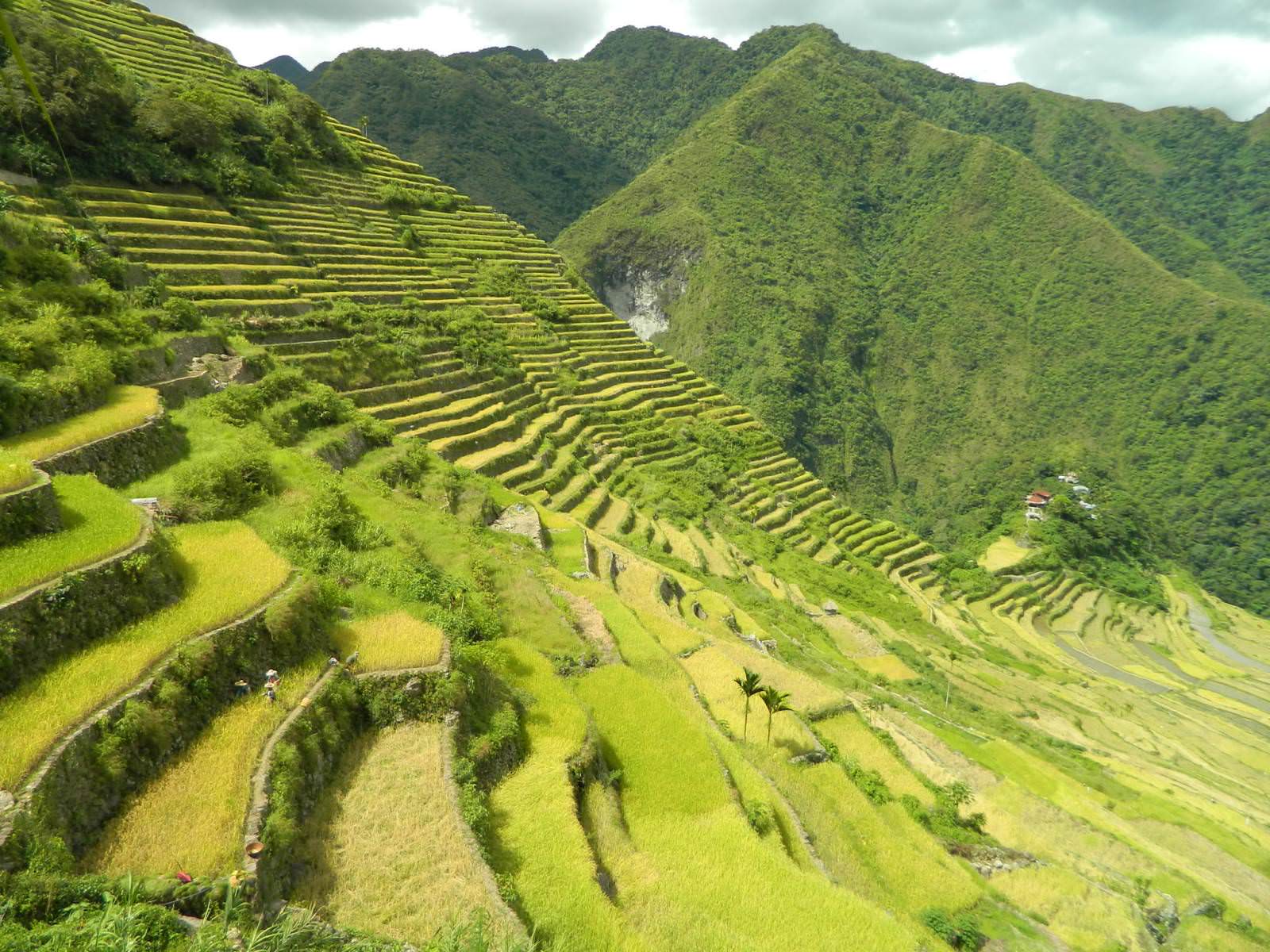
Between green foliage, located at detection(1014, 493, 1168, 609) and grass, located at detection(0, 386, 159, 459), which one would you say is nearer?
grass, located at detection(0, 386, 159, 459)

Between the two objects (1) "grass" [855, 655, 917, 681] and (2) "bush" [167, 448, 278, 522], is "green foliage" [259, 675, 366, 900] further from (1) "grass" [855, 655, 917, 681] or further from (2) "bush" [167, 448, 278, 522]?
(1) "grass" [855, 655, 917, 681]

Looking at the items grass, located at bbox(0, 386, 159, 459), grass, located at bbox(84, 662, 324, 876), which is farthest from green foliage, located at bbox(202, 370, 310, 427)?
grass, located at bbox(84, 662, 324, 876)

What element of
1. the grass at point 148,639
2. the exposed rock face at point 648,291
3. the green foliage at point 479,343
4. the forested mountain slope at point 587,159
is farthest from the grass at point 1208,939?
the forested mountain slope at point 587,159

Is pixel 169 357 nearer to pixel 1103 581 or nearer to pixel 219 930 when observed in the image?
pixel 219 930

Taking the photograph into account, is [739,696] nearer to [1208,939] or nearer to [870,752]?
[870,752]

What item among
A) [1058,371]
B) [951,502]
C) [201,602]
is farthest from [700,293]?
[201,602]

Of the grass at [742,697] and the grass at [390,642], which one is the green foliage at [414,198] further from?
the grass at [390,642]
